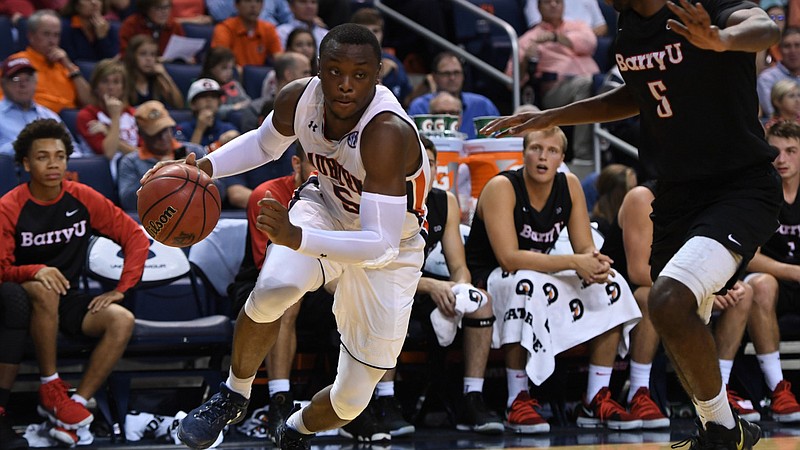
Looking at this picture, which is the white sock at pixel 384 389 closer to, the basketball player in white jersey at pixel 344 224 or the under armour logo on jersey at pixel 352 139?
the basketball player in white jersey at pixel 344 224

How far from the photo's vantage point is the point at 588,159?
8.79 m

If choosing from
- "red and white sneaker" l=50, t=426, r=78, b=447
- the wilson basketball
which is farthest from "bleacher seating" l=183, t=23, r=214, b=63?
the wilson basketball

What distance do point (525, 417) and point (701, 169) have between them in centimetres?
215

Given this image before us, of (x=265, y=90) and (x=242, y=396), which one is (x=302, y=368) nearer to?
(x=242, y=396)

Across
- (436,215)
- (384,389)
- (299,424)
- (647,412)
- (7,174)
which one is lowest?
(647,412)

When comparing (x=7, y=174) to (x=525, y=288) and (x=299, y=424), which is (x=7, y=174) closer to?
(x=299, y=424)

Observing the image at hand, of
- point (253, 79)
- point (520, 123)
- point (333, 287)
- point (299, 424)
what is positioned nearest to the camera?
point (299, 424)

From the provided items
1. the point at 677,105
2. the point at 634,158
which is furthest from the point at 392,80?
the point at 677,105

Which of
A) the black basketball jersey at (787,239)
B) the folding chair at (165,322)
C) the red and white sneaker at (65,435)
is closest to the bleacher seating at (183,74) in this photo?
the folding chair at (165,322)

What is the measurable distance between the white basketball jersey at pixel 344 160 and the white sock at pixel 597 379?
2.13 metres

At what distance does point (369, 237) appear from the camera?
359 cm

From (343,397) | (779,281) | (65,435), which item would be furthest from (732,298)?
(65,435)

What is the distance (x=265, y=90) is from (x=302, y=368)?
266 centimetres

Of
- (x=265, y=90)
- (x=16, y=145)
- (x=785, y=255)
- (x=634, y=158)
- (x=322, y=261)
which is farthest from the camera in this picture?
(x=634, y=158)
